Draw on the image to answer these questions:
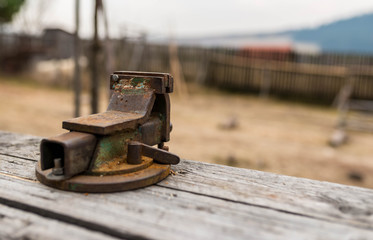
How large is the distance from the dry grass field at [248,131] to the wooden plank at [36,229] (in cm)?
411

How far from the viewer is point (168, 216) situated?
2.71 feet

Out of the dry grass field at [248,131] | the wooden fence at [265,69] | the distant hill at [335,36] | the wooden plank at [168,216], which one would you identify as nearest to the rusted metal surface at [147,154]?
the wooden plank at [168,216]

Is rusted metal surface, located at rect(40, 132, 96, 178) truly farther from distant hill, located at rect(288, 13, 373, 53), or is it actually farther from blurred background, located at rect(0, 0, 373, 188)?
Result: distant hill, located at rect(288, 13, 373, 53)

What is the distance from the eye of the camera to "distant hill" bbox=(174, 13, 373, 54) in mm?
43969

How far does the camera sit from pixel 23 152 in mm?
1312

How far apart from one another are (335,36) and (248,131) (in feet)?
161

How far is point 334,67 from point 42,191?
1255 cm

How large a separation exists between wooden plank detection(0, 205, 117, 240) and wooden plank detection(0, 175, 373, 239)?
2 centimetres

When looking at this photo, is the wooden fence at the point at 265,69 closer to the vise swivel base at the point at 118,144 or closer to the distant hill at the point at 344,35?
the vise swivel base at the point at 118,144

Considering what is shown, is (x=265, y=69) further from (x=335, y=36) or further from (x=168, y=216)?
(x=335, y=36)

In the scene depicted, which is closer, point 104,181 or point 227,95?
point 104,181

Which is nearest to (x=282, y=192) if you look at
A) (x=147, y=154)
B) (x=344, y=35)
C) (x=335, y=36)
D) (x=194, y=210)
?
(x=194, y=210)

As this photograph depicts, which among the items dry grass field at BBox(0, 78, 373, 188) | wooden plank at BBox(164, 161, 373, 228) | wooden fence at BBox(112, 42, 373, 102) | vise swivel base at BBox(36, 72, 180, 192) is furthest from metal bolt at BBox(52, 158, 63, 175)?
wooden fence at BBox(112, 42, 373, 102)

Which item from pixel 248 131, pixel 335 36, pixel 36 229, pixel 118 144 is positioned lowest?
pixel 248 131
